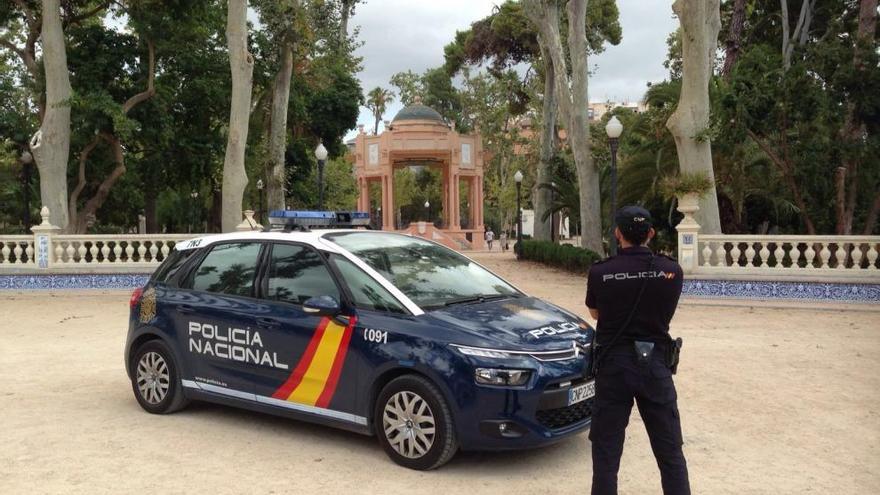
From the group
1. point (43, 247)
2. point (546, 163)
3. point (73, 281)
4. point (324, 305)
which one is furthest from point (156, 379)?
point (546, 163)

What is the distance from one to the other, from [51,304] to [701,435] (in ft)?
47.1

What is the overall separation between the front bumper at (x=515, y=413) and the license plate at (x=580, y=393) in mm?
53

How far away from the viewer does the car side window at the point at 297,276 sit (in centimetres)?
558

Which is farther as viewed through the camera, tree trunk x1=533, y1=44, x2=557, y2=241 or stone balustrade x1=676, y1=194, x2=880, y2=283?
tree trunk x1=533, y1=44, x2=557, y2=241

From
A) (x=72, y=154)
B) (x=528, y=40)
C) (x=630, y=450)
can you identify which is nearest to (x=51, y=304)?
(x=72, y=154)

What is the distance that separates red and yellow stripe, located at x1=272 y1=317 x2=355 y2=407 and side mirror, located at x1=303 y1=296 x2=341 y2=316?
92mm

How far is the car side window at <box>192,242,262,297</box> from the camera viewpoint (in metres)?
6.02

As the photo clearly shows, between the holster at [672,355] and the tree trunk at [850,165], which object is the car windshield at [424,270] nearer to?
the holster at [672,355]

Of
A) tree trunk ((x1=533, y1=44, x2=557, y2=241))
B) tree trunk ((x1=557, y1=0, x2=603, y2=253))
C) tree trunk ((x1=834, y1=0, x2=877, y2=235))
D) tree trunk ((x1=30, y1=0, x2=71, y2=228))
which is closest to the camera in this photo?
tree trunk ((x1=834, y1=0, x2=877, y2=235))

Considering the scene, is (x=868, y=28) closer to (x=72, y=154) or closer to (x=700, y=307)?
(x=700, y=307)

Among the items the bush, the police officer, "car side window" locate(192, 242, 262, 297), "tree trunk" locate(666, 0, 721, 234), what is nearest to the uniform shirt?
the police officer

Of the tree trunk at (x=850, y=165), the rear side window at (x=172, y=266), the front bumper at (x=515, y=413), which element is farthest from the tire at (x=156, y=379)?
the tree trunk at (x=850, y=165)

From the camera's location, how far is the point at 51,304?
15688 millimetres

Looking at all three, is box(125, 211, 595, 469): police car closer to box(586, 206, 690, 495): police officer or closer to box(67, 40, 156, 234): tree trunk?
box(586, 206, 690, 495): police officer
